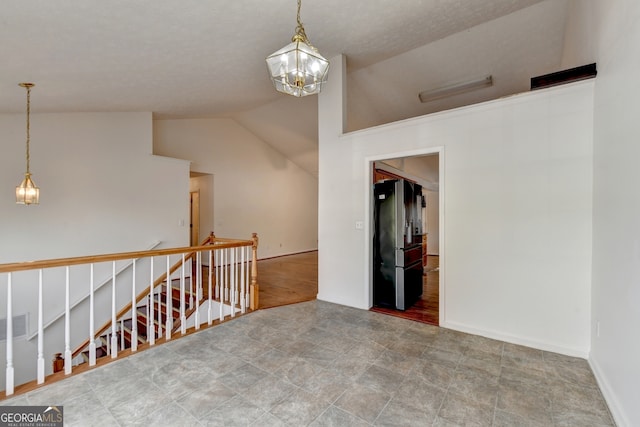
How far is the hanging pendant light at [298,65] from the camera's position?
74.6 inches

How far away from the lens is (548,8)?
3.25 metres

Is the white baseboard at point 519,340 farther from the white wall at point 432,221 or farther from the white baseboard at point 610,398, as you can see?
the white wall at point 432,221

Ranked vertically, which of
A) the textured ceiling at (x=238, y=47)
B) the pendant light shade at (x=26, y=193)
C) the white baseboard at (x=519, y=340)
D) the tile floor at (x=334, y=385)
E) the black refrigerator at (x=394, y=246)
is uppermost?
the textured ceiling at (x=238, y=47)

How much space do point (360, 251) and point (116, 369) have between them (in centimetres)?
294

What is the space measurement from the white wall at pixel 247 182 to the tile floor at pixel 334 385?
461 cm

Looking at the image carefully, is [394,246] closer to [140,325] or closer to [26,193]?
[140,325]

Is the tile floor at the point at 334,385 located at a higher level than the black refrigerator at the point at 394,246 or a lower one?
lower

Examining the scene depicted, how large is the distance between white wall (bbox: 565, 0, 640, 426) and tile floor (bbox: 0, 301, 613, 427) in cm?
29

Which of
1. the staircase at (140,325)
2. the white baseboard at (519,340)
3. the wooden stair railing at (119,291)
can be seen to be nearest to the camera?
the wooden stair railing at (119,291)

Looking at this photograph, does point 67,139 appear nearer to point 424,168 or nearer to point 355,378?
point 355,378

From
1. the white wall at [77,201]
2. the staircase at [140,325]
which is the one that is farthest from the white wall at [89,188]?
the staircase at [140,325]

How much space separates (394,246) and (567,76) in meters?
2.54

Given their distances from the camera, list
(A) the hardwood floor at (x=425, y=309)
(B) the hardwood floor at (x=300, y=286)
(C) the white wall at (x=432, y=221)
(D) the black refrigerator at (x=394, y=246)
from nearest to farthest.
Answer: (A) the hardwood floor at (x=425, y=309) → (B) the hardwood floor at (x=300, y=286) → (D) the black refrigerator at (x=394, y=246) → (C) the white wall at (x=432, y=221)

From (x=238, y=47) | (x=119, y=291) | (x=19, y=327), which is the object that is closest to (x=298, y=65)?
(x=238, y=47)
